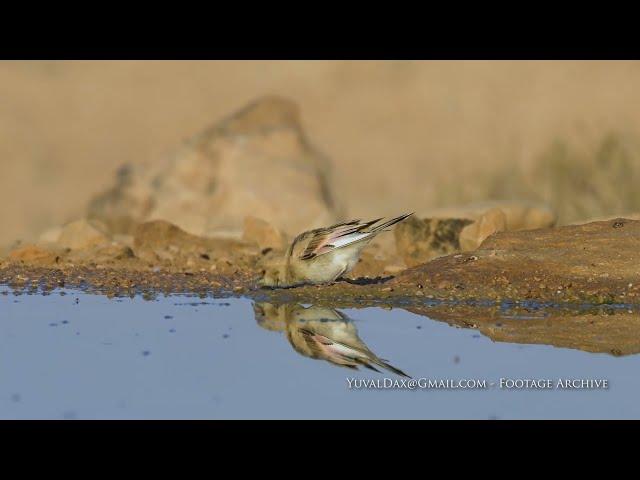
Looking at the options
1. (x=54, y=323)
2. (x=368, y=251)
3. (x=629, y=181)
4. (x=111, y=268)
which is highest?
(x=629, y=181)

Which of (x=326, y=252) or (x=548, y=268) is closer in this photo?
(x=326, y=252)

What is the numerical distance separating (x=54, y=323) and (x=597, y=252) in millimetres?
5961

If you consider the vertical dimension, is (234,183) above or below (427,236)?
above

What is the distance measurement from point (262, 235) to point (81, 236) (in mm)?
2638

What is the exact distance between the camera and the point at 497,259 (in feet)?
41.3

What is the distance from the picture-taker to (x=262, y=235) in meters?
17.9

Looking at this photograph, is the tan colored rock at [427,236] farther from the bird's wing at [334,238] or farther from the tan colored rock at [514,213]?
the bird's wing at [334,238]

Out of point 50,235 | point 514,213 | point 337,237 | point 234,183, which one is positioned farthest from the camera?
point 234,183

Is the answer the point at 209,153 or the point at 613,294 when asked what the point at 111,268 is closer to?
the point at 613,294

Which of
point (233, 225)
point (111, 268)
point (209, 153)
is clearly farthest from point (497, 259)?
point (209, 153)

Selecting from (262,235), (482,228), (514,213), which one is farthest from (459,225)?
(262,235)

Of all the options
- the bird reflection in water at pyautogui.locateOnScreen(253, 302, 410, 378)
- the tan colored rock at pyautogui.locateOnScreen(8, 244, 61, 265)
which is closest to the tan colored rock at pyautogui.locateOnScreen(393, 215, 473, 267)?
the tan colored rock at pyautogui.locateOnScreen(8, 244, 61, 265)

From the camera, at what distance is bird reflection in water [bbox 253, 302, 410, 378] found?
24.9 feet

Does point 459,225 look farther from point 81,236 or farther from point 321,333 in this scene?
point 321,333
